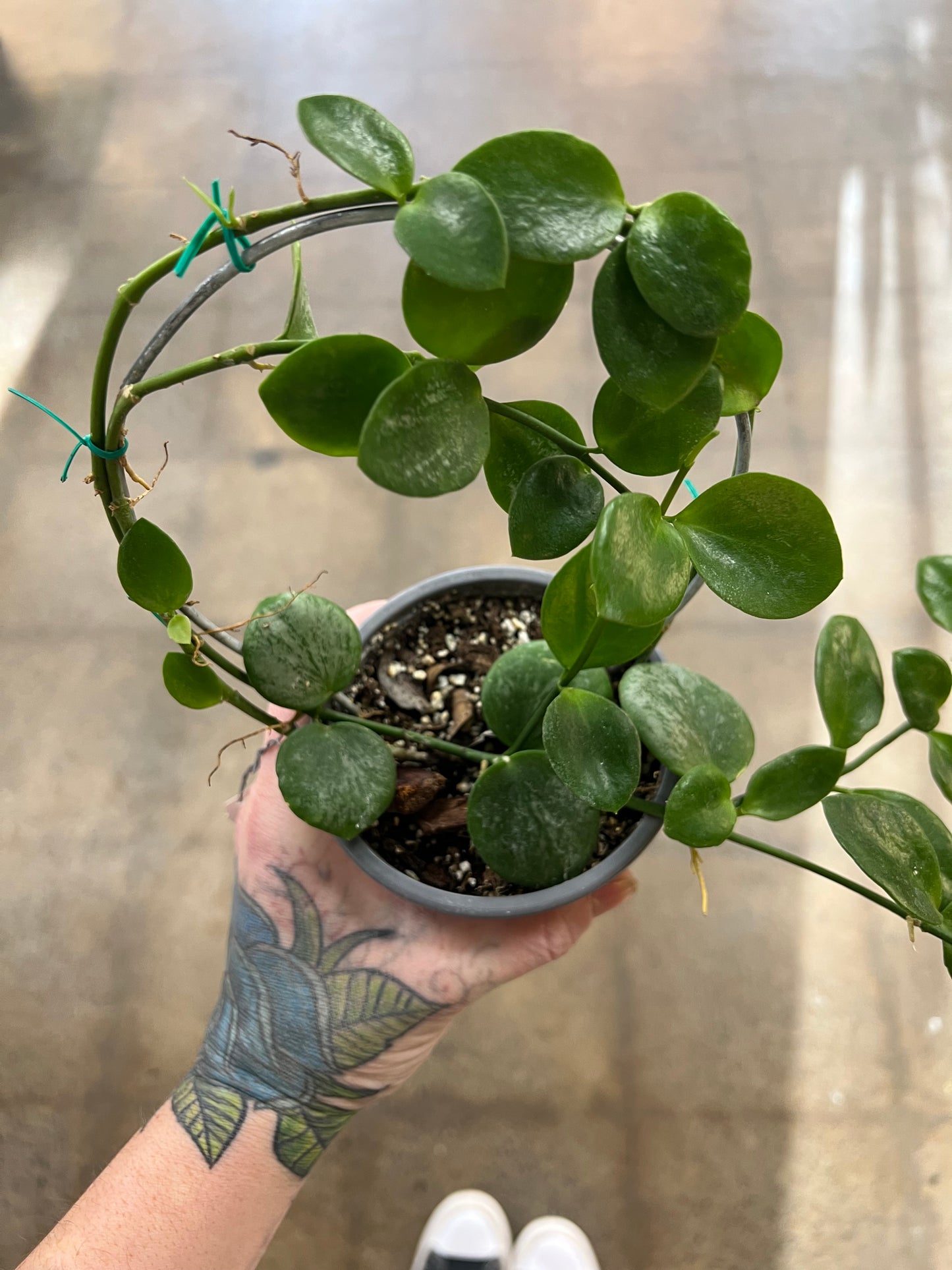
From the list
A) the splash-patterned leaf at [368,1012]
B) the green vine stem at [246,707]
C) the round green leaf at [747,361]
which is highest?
the round green leaf at [747,361]

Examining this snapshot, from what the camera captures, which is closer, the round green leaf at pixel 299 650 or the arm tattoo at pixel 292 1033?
the round green leaf at pixel 299 650

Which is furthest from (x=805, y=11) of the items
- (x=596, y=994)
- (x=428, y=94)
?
(x=596, y=994)

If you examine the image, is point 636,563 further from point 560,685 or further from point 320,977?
point 320,977

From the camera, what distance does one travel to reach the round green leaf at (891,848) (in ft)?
1.36

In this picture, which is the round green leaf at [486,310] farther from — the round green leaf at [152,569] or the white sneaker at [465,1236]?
the white sneaker at [465,1236]

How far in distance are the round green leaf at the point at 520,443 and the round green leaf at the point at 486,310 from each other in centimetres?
9

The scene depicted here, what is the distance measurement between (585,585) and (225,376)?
3.58 ft

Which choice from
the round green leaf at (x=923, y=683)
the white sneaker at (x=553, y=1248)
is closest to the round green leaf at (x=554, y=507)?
the round green leaf at (x=923, y=683)

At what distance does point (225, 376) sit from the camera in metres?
1.34

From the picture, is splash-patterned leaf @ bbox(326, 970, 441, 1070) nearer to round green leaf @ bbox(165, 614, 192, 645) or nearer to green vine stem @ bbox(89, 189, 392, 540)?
round green leaf @ bbox(165, 614, 192, 645)

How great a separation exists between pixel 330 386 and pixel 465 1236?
96 cm

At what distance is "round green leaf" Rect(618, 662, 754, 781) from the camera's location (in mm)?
493

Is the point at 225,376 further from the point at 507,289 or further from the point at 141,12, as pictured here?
the point at 507,289

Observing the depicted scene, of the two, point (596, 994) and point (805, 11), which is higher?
point (805, 11)
